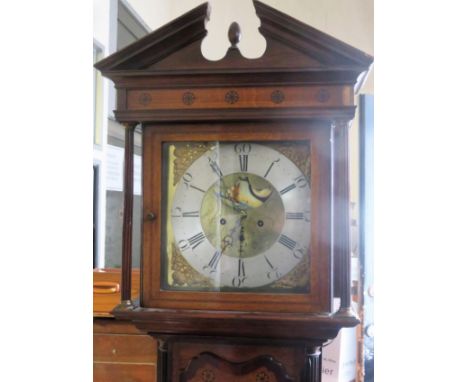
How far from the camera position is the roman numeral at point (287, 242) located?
0.77 metres

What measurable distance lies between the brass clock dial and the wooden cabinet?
0.18 metres

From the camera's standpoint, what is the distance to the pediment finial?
0.77m

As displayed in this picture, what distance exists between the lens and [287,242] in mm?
775

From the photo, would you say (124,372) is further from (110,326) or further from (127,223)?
(127,223)

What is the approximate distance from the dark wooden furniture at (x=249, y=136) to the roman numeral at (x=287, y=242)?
0.10ft

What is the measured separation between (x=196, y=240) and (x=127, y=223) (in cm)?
11

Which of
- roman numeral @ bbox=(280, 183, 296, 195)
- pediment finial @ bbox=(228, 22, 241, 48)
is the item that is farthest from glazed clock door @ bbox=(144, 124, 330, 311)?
pediment finial @ bbox=(228, 22, 241, 48)

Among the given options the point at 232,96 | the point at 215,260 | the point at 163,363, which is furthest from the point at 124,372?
the point at 232,96

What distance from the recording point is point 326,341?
78 centimetres

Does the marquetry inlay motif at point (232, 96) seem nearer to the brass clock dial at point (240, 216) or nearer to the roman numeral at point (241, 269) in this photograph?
the brass clock dial at point (240, 216)
